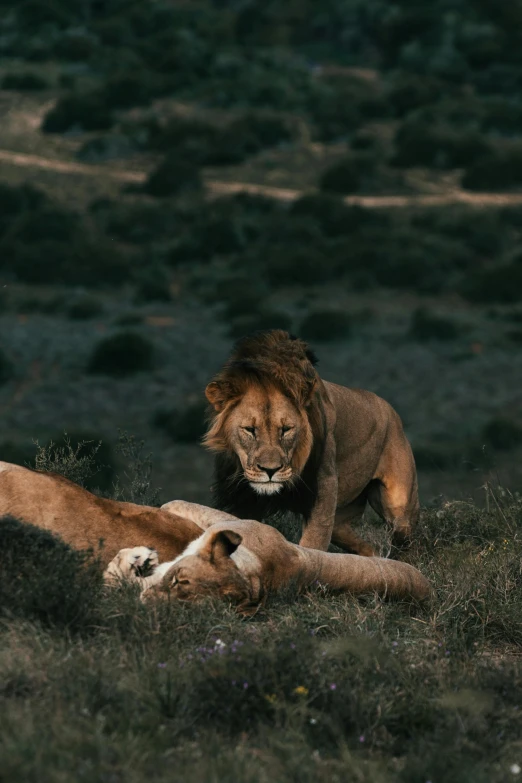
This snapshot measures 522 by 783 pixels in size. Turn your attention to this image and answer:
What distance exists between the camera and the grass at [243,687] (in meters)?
4.07

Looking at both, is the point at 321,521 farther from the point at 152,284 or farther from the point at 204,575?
the point at 152,284

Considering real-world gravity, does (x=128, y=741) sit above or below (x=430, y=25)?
above

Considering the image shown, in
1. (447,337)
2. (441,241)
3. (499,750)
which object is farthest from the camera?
(441,241)

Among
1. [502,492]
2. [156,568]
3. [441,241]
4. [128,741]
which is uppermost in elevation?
[128,741]

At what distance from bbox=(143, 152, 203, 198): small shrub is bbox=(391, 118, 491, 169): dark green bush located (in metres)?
6.97

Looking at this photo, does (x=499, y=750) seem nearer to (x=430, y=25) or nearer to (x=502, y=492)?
(x=502, y=492)

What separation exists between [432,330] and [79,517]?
93.3ft

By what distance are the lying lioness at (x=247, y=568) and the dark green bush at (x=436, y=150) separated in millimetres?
41583

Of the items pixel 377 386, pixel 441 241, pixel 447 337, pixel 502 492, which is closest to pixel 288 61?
pixel 441 241

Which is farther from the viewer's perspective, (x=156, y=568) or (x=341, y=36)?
(x=341, y=36)

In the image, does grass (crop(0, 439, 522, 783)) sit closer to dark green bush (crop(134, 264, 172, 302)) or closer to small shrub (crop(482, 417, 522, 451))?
small shrub (crop(482, 417, 522, 451))

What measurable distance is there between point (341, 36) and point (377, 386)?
1329 inches

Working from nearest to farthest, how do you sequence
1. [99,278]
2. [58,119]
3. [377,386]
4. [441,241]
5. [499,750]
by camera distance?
[499,750] → [377,386] → [99,278] → [441,241] → [58,119]

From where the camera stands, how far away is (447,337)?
33.5 meters
